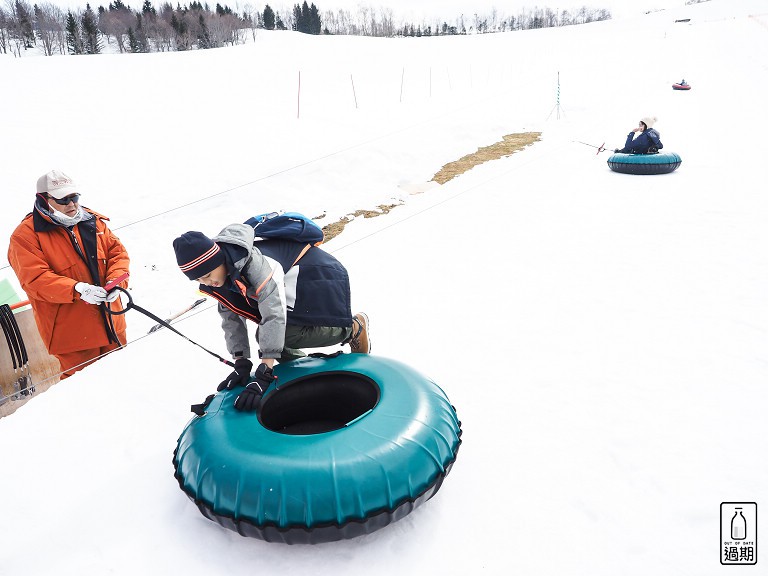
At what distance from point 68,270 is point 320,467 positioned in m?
2.22

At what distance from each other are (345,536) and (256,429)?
0.55 m

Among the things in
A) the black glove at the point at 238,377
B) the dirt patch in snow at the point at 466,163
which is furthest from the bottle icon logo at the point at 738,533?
the dirt patch in snow at the point at 466,163

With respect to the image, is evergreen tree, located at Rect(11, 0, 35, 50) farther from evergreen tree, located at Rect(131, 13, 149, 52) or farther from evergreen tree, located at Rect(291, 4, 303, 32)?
evergreen tree, located at Rect(291, 4, 303, 32)

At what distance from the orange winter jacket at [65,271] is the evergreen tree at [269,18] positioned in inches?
2952

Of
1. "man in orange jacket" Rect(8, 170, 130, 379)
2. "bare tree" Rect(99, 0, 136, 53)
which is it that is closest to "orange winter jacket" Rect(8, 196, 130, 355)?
"man in orange jacket" Rect(8, 170, 130, 379)

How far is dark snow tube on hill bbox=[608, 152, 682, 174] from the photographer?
7.50 meters

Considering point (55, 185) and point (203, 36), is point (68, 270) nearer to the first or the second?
point (55, 185)

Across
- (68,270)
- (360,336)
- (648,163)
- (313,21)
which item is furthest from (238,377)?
(313,21)

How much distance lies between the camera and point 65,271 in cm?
301

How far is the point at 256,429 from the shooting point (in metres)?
2.04

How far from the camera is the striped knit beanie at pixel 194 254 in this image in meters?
2.02

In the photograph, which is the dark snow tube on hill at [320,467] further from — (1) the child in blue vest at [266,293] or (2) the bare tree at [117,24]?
(2) the bare tree at [117,24]

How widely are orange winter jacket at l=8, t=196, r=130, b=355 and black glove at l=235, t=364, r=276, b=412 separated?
4.64 ft

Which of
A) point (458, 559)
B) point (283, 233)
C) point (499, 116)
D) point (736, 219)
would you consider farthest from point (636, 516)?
point (499, 116)
